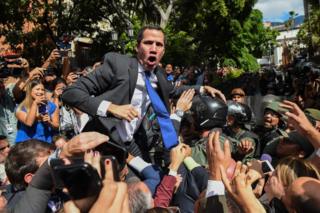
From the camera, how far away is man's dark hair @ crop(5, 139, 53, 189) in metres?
3.05

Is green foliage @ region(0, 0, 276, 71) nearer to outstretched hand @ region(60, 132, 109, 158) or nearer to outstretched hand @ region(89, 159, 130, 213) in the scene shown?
outstretched hand @ region(60, 132, 109, 158)

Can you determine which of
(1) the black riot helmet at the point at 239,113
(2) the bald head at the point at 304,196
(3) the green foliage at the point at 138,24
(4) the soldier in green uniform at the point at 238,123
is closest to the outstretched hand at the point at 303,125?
(2) the bald head at the point at 304,196

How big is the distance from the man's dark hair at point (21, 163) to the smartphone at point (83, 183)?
52.2 inches

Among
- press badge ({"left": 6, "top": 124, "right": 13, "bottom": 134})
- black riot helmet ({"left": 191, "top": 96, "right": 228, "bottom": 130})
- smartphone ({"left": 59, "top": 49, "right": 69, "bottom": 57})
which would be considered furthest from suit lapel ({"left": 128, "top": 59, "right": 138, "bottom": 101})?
smartphone ({"left": 59, "top": 49, "right": 69, "bottom": 57})

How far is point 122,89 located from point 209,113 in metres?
0.80

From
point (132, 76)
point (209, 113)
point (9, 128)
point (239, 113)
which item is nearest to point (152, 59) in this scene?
point (132, 76)

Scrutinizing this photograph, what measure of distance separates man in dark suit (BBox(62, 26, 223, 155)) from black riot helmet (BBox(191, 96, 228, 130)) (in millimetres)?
222

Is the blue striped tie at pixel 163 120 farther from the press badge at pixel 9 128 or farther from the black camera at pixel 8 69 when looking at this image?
the black camera at pixel 8 69

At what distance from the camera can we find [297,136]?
13.1 feet

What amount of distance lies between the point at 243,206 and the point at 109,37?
65.0 feet

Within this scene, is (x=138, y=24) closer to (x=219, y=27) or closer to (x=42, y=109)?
(x=219, y=27)

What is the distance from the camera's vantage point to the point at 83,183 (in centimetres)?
177

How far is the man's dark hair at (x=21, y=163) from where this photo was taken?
305 cm

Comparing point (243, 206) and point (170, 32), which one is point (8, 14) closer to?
point (170, 32)
